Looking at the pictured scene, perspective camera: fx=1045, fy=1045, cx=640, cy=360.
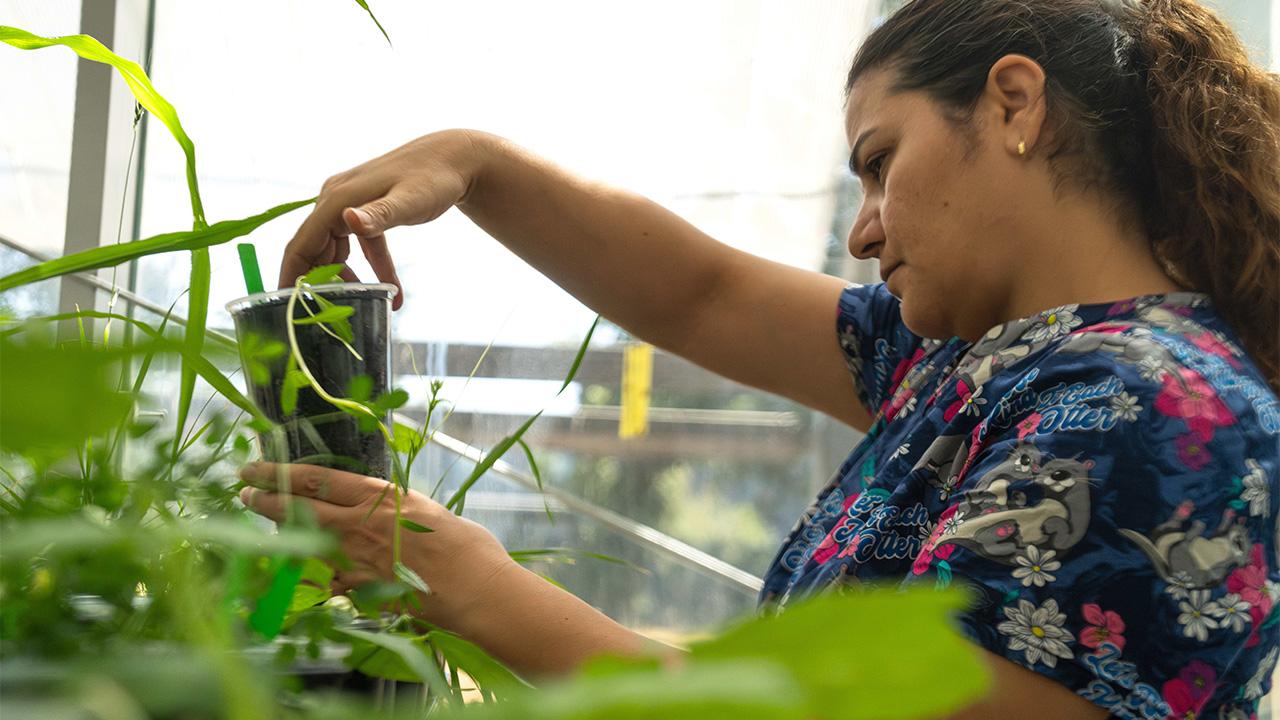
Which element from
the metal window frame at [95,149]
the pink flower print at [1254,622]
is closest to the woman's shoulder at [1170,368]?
the pink flower print at [1254,622]

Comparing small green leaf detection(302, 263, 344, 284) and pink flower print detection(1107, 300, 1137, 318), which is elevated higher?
pink flower print detection(1107, 300, 1137, 318)

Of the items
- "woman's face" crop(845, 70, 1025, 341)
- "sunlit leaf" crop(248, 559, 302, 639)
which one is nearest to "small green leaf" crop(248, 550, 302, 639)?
"sunlit leaf" crop(248, 559, 302, 639)

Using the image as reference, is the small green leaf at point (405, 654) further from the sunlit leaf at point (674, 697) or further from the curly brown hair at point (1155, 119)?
the curly brown hair at point (1155, 119)

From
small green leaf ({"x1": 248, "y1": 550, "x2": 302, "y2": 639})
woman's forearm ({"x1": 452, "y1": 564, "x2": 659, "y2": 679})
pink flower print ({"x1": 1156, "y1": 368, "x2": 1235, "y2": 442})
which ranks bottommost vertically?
woman's forearm ({"x1": 452, "y1": 564, "x2": 659, "y2": 679})

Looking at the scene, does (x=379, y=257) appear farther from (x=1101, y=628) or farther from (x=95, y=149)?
(x=1101, y=628)

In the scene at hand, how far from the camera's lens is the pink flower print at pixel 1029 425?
603 millimetres

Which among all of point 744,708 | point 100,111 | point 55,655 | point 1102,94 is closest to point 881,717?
point 744,708

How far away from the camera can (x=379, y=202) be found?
651 millimetres

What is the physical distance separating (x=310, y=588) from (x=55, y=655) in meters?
0.20

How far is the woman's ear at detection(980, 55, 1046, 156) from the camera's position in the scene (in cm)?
73

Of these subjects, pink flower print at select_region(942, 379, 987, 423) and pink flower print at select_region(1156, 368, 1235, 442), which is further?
pink flower print at select_region(942, 379, 987, 423)

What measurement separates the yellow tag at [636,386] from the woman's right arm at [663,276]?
18.8 inches

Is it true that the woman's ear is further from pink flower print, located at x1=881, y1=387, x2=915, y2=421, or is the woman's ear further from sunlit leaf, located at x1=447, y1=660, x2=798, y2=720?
sunlit leaf, located at x1=447, y1=660, x2=798, y2=720

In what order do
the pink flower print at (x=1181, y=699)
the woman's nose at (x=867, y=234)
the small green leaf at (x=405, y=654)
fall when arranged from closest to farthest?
the small green leaf at (x=405, y=654) < the pink flower print at (x=1181, y=699) < the woman's nose at (x=867, y=234)
